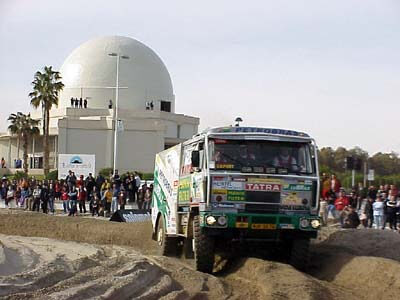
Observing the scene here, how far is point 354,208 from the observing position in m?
24.0

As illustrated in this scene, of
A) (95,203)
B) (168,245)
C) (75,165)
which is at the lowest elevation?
(168,245)

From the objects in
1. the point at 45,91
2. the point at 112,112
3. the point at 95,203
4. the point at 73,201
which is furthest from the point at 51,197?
the point at 112,112

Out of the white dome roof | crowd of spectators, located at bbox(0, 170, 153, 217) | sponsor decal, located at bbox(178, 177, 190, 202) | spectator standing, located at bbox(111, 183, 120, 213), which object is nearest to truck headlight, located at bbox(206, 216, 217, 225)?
sponsor decal, located at bbox(178, 177, 190, 202)

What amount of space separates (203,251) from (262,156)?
7.14 ft

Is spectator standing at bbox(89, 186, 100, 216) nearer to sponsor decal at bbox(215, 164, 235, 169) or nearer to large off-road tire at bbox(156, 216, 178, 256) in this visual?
large off-road tire at bbox(156, 216, 178, 256)

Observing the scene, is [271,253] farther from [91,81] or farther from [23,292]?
[91,81]

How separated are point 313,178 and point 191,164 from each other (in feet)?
8.24

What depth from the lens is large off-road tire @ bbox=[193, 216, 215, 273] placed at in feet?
45.4

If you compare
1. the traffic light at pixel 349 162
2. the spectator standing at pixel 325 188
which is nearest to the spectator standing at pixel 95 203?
the traffic light at pixel 349 162

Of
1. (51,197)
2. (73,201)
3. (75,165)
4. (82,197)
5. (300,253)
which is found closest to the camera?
(300,253)

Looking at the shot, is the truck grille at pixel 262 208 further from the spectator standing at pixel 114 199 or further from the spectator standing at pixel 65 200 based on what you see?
the spectator standing at pixel 65 200

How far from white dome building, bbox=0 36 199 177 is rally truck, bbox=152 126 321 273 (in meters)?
60.8

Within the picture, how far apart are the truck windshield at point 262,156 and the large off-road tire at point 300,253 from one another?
1.43 m

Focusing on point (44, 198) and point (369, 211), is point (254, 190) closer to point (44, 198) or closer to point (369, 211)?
point (369, 211)
